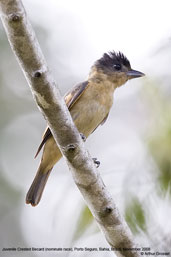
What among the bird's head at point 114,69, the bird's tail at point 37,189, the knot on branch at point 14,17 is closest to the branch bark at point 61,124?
the knot on branch at point 14,17

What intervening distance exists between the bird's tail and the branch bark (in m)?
1.18

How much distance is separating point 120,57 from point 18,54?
2724 mm

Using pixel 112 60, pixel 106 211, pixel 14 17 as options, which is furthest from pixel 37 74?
pixel 112 60

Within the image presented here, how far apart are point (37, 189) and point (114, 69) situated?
1463 mm

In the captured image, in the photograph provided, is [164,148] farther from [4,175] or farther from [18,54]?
[4,175]

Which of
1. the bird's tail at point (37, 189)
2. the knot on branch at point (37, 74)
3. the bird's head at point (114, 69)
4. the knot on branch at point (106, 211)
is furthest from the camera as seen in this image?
the bird's head at point (114, 69)

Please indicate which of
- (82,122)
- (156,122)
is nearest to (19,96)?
(82,122)

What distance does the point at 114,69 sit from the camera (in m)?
5.14

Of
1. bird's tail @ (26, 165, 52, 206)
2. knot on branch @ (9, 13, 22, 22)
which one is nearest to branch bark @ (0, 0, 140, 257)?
knot on branch @ (9, 13, 22, 22)

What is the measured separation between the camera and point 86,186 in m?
3.12

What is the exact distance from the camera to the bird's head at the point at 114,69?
4.95 meters

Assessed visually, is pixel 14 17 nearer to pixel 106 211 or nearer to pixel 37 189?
pixel 106 211

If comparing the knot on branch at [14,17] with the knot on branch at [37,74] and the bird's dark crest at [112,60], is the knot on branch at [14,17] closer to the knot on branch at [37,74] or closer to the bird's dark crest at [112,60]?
the knot on branch at [37,74]

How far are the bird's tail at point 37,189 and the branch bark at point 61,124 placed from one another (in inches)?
46.5
